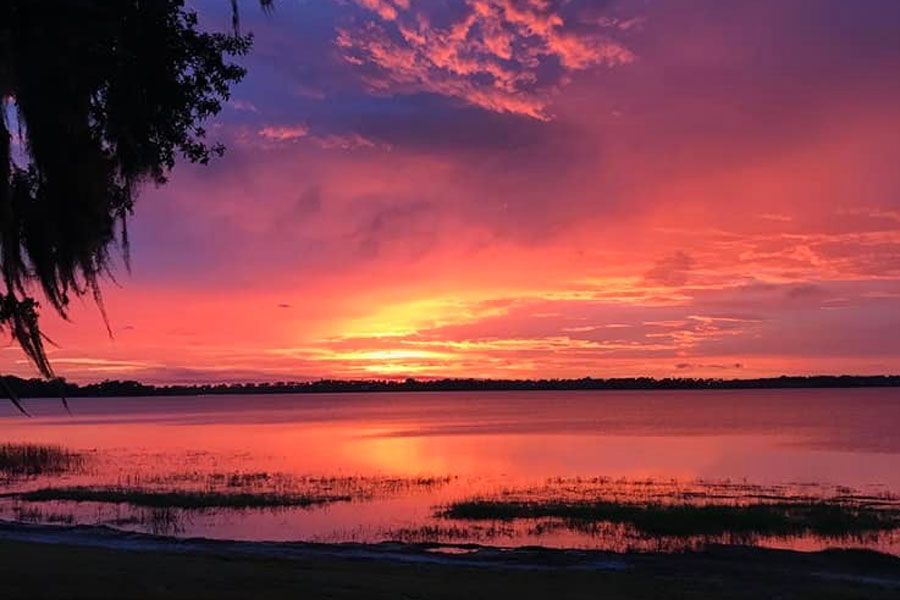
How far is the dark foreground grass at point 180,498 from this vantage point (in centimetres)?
2998

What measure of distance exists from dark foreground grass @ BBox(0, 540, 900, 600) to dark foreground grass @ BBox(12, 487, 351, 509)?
511 inches

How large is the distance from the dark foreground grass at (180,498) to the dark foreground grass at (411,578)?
13.0 metres

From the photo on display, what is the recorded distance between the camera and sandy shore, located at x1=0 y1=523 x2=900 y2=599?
11070mm

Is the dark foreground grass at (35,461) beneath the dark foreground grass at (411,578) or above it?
beneath

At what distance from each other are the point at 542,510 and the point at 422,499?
245 inches

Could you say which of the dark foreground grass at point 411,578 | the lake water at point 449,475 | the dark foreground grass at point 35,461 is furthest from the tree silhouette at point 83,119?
the dark foreground grass at point 35,461

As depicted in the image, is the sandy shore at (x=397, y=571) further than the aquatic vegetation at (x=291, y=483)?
No

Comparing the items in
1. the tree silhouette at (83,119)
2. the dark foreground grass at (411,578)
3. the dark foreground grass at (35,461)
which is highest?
the tree silhouette at (83,119)

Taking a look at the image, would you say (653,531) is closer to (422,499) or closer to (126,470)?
(422,499)

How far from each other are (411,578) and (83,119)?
8.85 meters

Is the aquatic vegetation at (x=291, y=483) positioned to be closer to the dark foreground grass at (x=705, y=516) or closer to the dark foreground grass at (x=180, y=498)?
the dark foreground grass at (x=180, y=498)

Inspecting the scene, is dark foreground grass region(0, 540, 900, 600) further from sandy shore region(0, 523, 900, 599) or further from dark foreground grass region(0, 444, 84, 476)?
dark foreground grass region(0, 444, 84, 476)

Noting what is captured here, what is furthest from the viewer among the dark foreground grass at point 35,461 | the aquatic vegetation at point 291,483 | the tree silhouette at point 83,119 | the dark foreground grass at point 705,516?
the dark foreground grass at point 35,461

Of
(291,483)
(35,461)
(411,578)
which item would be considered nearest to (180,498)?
(291,483)
